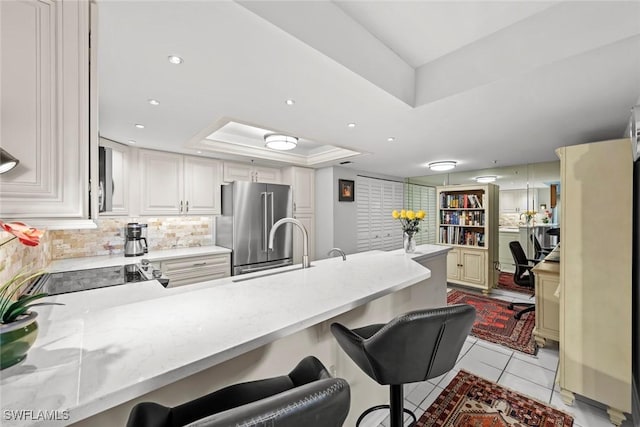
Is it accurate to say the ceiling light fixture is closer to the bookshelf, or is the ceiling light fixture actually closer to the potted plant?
the bookshelf

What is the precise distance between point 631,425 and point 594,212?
1.43 metres

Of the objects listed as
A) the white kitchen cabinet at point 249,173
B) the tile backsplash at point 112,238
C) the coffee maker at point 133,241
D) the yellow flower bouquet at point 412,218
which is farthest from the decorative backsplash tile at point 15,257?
the yellow flower bouquet at point 412,218

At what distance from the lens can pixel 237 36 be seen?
1.15 m

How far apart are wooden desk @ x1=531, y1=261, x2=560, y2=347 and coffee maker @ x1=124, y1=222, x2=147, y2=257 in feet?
14.7

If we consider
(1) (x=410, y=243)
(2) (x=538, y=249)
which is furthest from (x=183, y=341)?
(2) (x=538, y=249)

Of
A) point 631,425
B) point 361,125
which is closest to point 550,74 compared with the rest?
point 361,125

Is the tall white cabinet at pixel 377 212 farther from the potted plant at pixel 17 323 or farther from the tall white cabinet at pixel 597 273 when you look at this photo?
the potted plant at pixel 17 323

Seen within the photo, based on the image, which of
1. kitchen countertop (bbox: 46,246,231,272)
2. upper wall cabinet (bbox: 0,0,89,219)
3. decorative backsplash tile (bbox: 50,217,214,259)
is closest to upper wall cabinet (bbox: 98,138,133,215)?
decorative backsplash tile (bbox: 50,217,214,259)

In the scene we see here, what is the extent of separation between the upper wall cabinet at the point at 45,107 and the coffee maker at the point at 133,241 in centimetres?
265

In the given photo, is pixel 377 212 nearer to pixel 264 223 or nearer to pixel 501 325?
pixel 264 223

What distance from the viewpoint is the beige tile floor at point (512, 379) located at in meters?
1.73

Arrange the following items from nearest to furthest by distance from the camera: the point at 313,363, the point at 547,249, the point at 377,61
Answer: the point at 313,363 → the point at 377,61 → the point at 547,249

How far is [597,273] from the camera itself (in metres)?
1.76

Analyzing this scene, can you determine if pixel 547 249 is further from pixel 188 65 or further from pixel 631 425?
pixel 188 65
